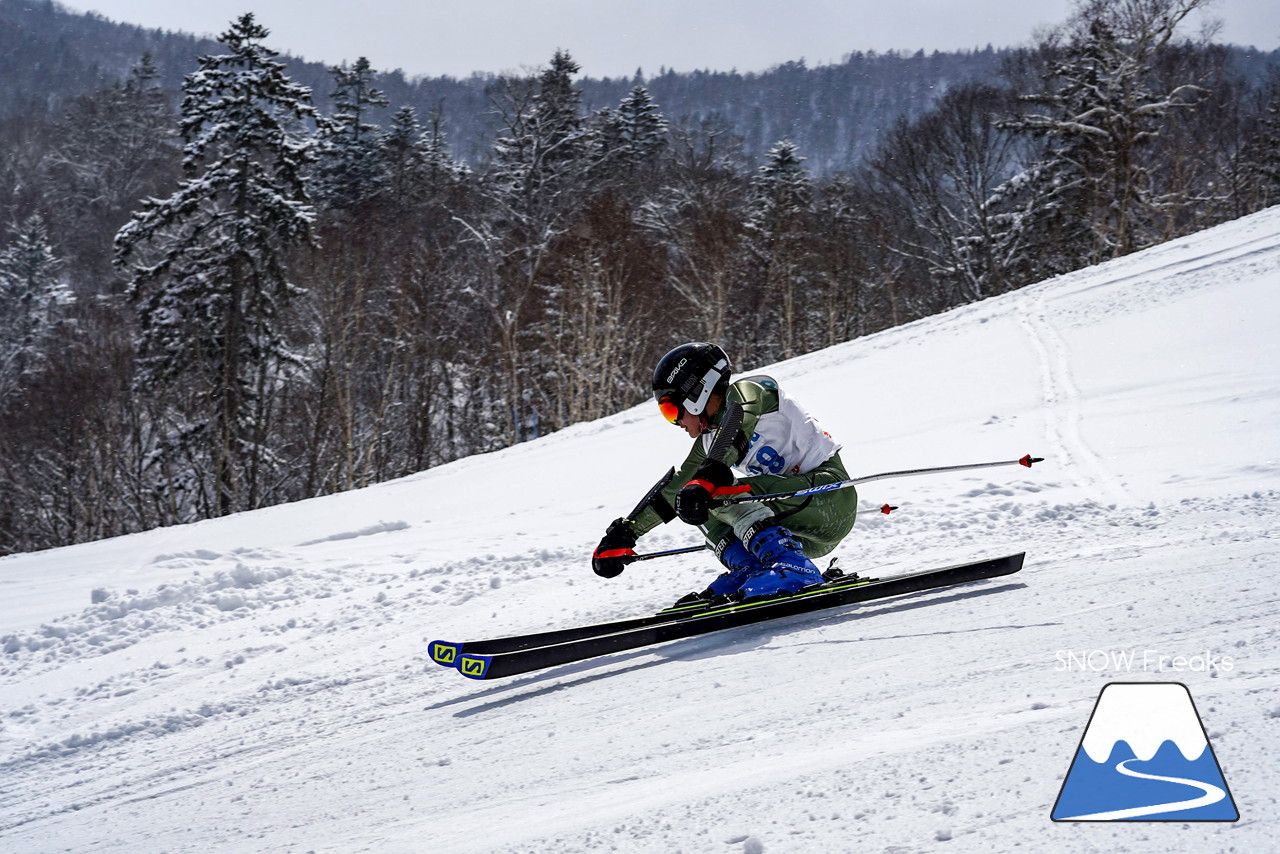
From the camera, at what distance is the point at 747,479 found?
178 inches

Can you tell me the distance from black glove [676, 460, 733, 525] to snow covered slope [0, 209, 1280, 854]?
0.63 meters

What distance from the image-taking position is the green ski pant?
446cm

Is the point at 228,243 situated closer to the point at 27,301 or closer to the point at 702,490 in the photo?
the point at 702,490

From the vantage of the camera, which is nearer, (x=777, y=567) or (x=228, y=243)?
(x=777, y=567)

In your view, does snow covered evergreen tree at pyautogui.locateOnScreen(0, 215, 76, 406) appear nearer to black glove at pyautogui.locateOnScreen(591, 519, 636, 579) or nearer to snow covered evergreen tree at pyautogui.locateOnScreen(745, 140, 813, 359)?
snow covered evergreen tree at pyautogui.locateOnScreen(745, 140, 813, 359)

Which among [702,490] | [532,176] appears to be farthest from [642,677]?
[532,176]

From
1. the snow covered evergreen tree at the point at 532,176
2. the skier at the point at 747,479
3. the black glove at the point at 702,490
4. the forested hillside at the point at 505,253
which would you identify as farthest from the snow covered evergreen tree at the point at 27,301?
the black glove at the point at 702,490

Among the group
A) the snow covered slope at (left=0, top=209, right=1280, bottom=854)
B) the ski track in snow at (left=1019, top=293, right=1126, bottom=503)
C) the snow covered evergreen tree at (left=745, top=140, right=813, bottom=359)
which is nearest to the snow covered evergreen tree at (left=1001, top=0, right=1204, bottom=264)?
the snow covered evergreen tree at (left=745, top=140, right=813, bottom=359)

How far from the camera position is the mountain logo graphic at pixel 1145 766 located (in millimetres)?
2041

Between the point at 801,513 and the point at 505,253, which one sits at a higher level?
the point at 505,253

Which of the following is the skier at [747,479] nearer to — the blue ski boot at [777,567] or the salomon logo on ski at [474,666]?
the blue ski boot at [777,567]

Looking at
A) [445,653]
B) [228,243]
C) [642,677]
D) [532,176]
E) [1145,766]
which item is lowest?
[1145,766]

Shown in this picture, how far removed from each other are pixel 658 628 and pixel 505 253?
31088 millimetres

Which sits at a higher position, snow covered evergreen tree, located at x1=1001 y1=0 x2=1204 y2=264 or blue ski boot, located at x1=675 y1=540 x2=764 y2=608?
snow covered evergreen tree, located at x1=1001 y1=0 x2=1204 y2=264
